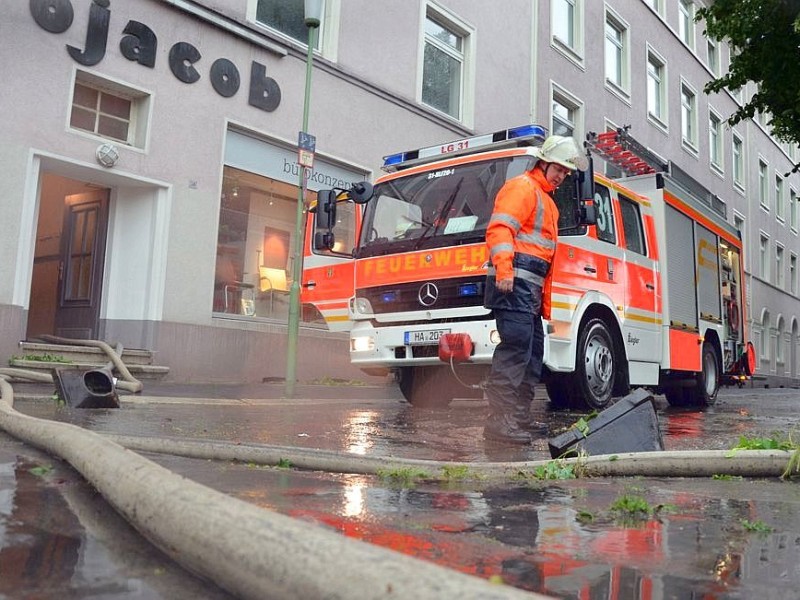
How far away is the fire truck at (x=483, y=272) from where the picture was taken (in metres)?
6.61

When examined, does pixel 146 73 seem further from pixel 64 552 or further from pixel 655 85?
pixel 655 85

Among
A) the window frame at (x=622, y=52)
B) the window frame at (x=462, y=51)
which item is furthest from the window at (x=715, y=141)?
the window frame at (x=462, y=51)

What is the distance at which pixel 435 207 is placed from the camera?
22.9 feet

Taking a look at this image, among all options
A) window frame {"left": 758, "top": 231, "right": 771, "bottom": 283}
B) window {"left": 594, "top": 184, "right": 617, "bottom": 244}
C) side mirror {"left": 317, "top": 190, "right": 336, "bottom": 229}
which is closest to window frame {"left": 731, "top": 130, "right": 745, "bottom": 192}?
window frame {"left": 758, "top": 231, "right": 771, "bottom": 283}

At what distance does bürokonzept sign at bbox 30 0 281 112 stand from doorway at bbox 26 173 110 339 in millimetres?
1858

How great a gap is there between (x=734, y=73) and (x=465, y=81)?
506cm

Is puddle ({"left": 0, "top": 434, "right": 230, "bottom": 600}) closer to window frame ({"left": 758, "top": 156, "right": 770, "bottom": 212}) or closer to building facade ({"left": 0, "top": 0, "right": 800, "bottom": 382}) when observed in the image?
building facade ({"left": 0, "top": 0, "right": 800, "bottom": 382})

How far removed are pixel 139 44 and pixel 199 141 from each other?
4.60ft

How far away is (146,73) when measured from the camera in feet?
32.2

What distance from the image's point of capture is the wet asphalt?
5.29ft

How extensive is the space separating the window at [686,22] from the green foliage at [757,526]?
26.3 metres

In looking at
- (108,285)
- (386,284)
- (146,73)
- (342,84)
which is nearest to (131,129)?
(146,73)

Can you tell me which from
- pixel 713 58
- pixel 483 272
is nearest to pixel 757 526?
pixel 483 272

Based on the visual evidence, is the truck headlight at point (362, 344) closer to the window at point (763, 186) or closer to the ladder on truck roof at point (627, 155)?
the ladder on truck roof at point (627, 155)
